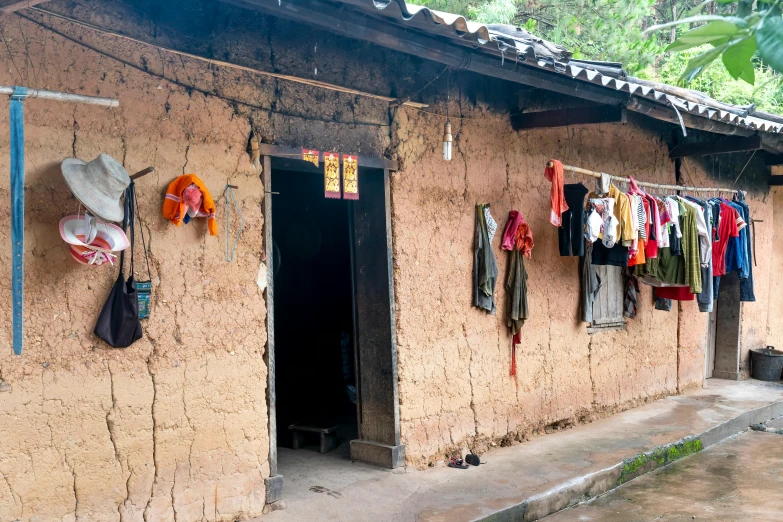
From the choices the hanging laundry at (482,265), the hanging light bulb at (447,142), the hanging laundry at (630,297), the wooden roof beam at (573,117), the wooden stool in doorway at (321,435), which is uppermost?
the wooden roof beam at (573,117)

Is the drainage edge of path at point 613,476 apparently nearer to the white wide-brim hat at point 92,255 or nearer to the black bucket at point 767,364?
the black bucket at point 767,364

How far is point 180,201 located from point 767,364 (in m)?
9.33

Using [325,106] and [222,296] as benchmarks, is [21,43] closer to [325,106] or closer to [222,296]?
[222,296]

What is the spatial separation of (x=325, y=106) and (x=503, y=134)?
6.84 feet

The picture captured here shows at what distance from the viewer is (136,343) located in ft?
14.4

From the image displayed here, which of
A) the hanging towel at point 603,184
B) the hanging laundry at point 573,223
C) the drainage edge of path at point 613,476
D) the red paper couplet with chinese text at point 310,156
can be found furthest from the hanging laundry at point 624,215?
the red paper couplet with chinese text at point 310,156

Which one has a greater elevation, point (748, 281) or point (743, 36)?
point (743, 36)

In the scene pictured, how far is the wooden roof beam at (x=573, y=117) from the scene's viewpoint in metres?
6.60

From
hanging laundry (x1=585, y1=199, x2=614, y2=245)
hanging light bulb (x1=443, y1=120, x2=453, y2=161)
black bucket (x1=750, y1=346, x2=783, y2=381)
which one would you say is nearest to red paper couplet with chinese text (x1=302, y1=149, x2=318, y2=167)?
hanging light bulb (x1=443, y1=120, x2=453, y2=161)

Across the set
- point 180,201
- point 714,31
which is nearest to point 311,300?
point 180,201

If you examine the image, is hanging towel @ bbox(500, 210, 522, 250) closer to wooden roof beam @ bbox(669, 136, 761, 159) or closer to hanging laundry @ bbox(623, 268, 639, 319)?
hanging laundry @ bbox(623, 268, 639, 319)

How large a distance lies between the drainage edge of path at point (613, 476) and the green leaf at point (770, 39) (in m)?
4.17

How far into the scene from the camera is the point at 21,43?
3.91 meters

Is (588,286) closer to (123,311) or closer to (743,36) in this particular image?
(123,311)
